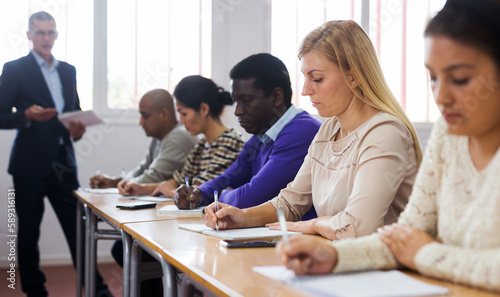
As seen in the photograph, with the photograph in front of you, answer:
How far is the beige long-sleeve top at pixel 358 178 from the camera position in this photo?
1.32m

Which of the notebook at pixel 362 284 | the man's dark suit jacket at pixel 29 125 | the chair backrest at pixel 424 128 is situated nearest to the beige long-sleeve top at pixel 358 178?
the notebook at pixel 362 284

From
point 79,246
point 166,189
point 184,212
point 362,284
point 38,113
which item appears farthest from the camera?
point 38,113

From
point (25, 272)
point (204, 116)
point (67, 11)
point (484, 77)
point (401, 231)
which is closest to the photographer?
point (484, 77)

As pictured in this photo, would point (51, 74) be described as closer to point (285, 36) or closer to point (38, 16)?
point (38, 16)

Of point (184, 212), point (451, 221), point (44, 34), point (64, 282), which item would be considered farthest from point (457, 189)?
point (64, 282)

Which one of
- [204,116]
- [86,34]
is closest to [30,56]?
[86,34]

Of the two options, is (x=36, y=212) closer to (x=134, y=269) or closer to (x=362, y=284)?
(x=134, y=269)

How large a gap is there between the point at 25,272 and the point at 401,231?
9.44 ft

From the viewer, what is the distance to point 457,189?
0.96 m

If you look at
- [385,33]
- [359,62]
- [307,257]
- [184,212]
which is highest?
[385,33]

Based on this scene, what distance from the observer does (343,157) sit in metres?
1.55

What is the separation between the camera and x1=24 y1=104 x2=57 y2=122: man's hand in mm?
3176

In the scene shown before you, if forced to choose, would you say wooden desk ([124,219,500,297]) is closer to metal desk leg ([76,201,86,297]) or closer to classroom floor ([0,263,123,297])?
metal desk leg ([76,201,86,297])

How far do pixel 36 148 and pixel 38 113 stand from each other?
0.82 feet
